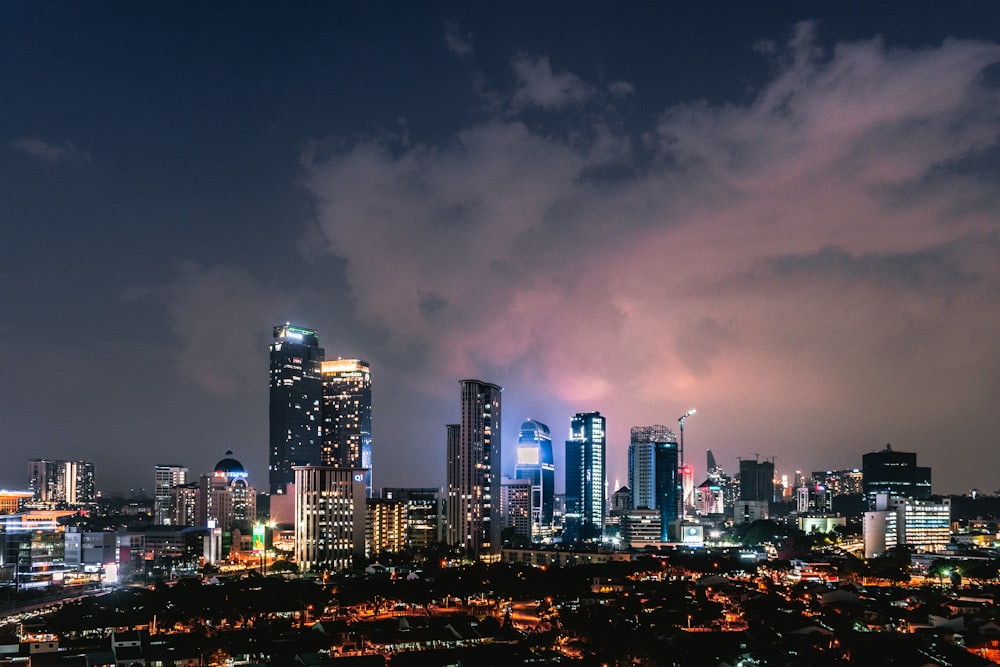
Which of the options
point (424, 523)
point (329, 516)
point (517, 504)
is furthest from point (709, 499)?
point (329, 516)

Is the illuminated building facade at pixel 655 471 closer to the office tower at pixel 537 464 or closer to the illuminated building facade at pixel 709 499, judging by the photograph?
the office tower at pixel 537 464

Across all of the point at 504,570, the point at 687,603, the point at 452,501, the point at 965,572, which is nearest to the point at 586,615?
the point at 687,603

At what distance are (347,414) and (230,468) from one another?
1913 cm

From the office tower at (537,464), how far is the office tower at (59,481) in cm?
4776

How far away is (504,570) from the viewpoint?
4281 centimetres

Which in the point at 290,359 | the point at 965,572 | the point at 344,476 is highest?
the point at 290,359

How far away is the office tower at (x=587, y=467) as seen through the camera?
10031 cm

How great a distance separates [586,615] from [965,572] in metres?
24.4

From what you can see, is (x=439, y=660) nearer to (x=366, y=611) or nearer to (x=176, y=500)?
(x=366, y=611)

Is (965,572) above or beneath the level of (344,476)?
beneath

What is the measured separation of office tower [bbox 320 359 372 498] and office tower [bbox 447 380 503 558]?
27666 mm

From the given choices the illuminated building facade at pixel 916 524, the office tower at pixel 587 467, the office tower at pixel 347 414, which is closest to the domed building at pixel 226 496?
the office tower at pixel 347 414

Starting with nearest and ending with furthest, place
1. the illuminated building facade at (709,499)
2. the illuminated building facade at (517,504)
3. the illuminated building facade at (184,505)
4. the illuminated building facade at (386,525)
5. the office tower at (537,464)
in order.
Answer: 1. the illuminated building facade at (386,525)
2. the illuminated building facade at (184,505)
3. the illuminated building facade at (517,504)
4. the office tower at (537,464)
5. the illuminated building facade at (709,499)

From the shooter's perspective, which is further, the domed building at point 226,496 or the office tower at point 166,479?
the office tower at point 166,479
